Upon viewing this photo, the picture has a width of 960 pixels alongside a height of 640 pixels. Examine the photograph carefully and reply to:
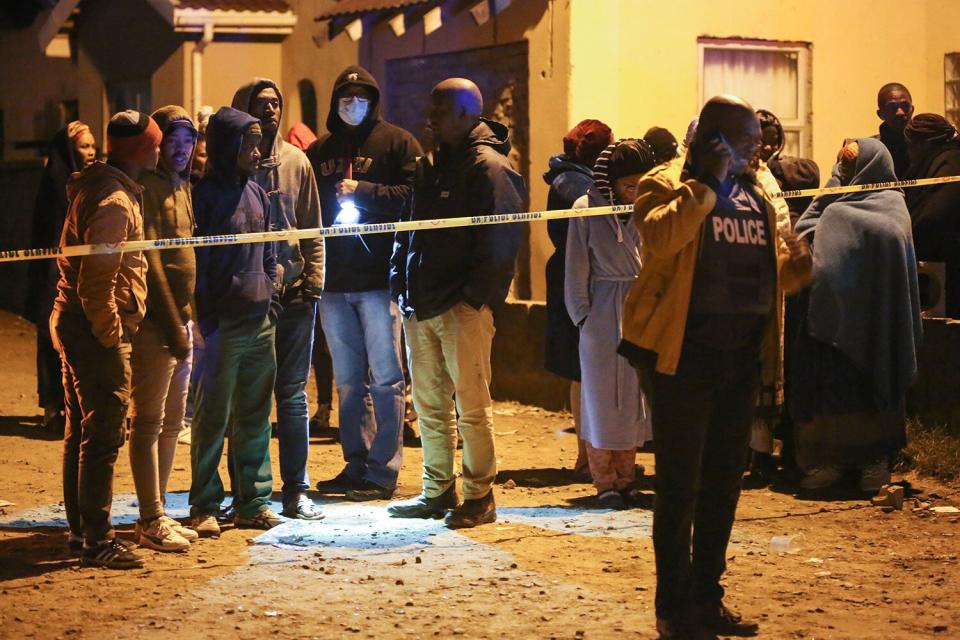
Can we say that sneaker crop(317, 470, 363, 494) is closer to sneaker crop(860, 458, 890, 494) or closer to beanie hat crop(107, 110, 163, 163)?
beanie hat crop(107, 110, 163, 163)

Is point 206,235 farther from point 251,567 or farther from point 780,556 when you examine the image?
point 780,556

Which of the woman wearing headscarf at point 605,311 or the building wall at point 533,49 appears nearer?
the woman wearing headscarf at point 605,311

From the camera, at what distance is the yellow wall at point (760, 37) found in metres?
12.2

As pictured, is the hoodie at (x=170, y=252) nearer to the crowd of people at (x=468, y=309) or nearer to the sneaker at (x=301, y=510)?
the crowd of people at (x=468, y=309)

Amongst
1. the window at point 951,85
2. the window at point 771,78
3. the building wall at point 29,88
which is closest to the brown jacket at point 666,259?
the window at point 771,78

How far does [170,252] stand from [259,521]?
1.53 m

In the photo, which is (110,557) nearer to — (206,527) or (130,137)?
(206,527)

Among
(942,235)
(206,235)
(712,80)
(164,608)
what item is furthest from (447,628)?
(712,80)

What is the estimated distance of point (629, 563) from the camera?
22.7 ft

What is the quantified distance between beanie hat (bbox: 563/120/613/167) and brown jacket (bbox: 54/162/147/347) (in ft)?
10.0

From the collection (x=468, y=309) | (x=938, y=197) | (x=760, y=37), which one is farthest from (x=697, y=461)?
(x=760, y=37)

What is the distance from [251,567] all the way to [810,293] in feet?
12.5

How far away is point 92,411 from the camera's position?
21.9 ft

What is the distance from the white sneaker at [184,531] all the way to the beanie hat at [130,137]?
176 cm
